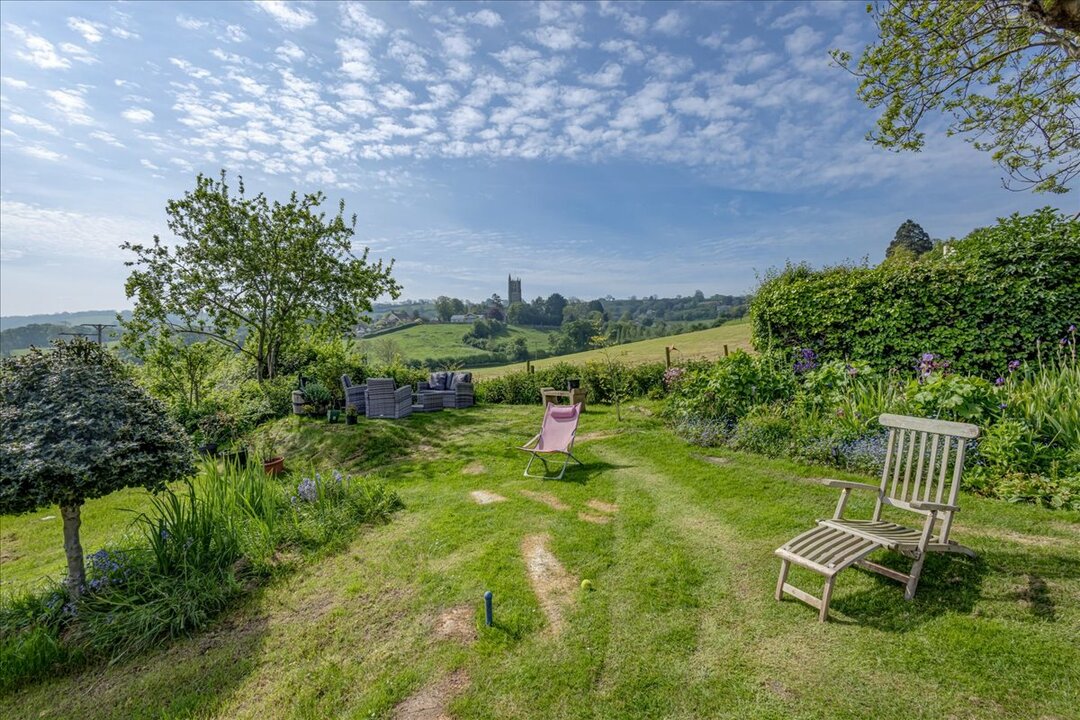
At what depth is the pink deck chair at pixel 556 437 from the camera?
20.8 ft

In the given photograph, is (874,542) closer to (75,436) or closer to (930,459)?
(930,459)

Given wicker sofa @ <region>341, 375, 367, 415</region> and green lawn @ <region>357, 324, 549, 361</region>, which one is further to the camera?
green lawn @ <region>357, 324, 549, 361</region>

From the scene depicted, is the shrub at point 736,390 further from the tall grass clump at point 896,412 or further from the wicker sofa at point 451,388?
the wicker sofa at point 451,388

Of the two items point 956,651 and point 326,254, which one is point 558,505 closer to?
point 956,651

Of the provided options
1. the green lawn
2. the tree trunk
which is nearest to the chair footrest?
the tree trunk

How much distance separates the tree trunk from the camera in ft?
11.3

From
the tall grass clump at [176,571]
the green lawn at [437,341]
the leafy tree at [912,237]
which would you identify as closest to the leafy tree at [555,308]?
the green lawn at [437,341]

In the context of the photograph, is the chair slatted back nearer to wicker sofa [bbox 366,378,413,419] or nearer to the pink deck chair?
the pink deck chair

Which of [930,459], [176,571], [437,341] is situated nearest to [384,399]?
[176,571]

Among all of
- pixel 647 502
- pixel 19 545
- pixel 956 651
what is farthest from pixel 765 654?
pixel 19 545

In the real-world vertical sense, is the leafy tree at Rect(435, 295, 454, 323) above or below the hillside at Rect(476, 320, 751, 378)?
above

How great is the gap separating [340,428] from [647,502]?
25.0 feet

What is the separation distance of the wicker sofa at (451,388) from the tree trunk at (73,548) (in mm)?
9368

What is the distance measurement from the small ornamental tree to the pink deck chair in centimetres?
413
